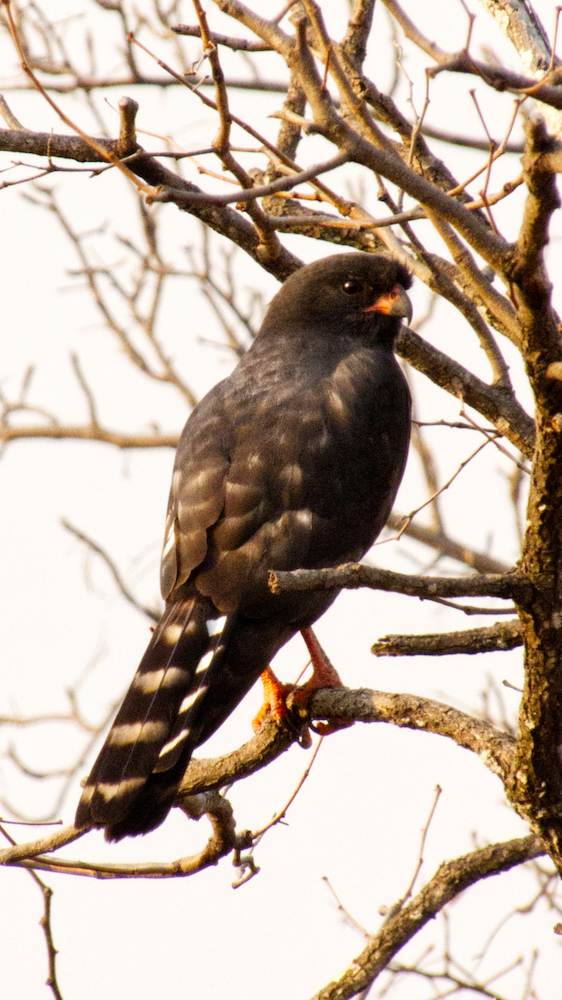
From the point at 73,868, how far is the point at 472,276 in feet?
7.92

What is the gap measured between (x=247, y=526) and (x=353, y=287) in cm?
→ 165

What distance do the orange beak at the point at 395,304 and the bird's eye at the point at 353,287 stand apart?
11cm

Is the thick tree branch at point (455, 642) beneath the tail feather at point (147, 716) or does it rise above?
beneath

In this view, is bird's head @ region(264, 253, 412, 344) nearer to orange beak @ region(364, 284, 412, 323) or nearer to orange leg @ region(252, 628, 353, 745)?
orange beak @ region(364, 284, 412, 323)

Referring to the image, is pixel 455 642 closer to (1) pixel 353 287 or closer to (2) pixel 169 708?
(2) pixel 169 708

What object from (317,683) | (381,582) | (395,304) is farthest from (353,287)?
(381,582)

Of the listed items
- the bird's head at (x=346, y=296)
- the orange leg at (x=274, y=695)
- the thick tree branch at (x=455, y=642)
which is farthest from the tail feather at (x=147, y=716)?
the bird's head at (x=346, y=296)

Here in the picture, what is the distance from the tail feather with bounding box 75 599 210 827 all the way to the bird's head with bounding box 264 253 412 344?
1.72 metres

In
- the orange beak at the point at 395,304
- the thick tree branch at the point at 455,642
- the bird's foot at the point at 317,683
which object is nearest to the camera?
the thick tree branch at the point at 455,642

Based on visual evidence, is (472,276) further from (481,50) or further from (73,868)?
(73,868)

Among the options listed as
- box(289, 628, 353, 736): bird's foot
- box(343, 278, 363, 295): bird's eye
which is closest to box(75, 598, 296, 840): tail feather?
box(289, 628, 353, 736): bird's foot

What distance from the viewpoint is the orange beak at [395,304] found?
4926 mm

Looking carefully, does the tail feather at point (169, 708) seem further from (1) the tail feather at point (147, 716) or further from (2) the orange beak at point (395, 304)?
(2) the orange beak at point (395, 304)

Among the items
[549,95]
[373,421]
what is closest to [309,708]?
[373,421]
